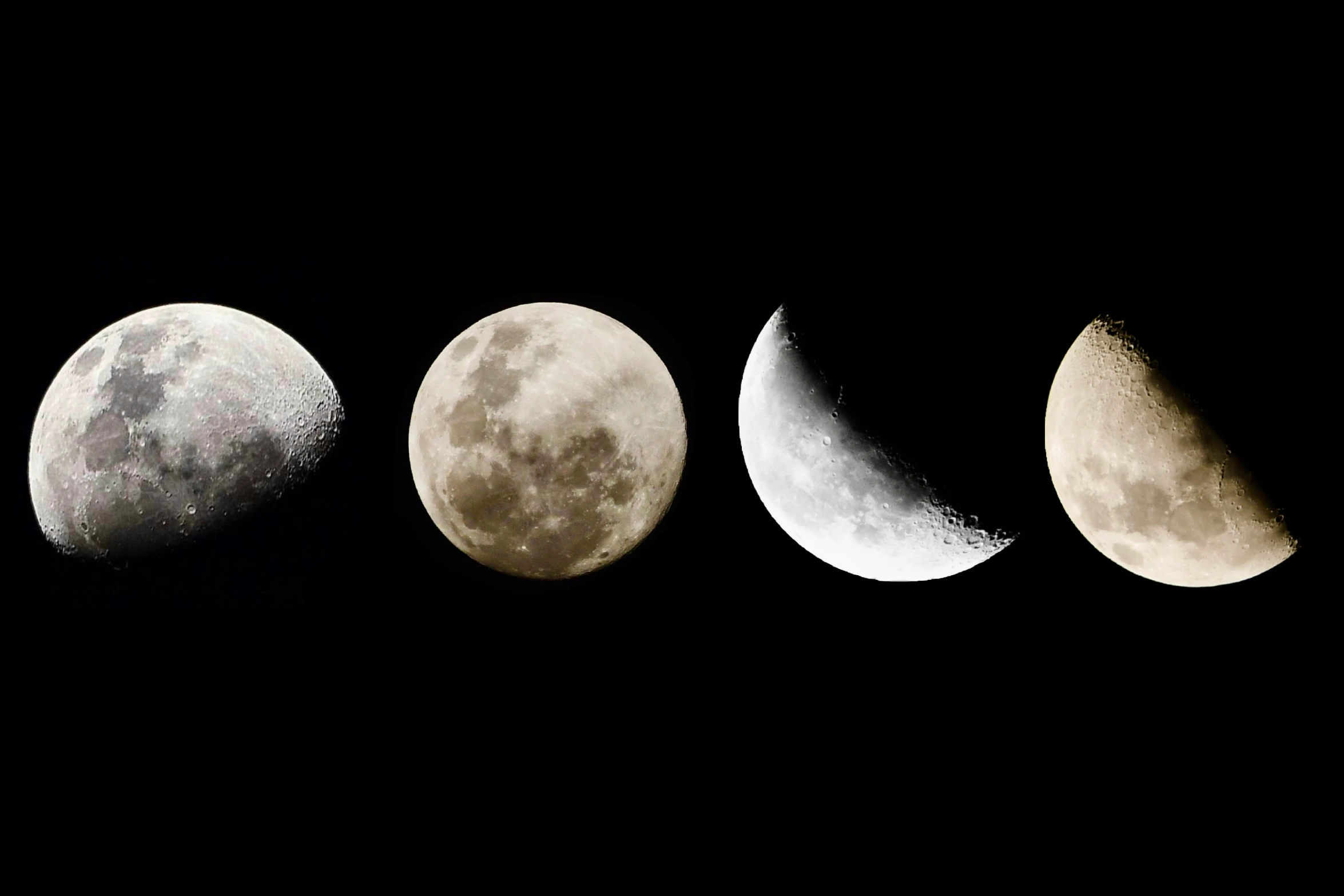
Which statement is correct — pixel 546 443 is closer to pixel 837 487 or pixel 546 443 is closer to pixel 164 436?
pixel 837 487

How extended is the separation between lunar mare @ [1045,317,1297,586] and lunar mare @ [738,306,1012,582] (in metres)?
0.54

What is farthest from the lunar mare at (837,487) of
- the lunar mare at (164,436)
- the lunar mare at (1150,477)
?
the lunar mare at (164,436)

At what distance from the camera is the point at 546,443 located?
185 inches

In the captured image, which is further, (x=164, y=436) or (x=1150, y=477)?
(x=164, y=436)

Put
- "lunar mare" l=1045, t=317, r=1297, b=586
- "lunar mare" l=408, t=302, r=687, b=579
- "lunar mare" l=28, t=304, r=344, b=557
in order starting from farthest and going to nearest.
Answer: "lunar mare" l=408, t=302, r=687, b=579
"lunar mare" l=28, t=304, r=344, b=557
"lunar mare" l=1045, t=317, r=1297, b=586

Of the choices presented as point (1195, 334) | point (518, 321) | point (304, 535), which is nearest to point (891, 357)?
point (1195, 334)

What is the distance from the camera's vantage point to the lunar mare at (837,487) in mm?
4617

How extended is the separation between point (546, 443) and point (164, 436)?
1.97m

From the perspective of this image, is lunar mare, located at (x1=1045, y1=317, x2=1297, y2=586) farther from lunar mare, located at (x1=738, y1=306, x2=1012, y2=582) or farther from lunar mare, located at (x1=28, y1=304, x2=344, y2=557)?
lunar mare, located at (x1=28, y1=304, x2=344, y2=557)

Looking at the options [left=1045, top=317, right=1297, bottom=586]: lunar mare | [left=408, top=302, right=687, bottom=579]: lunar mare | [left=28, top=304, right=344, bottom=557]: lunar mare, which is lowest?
[left=28, top=304, right=344, bottom=557]: lunar mare

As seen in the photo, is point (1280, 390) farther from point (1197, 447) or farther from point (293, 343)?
point (293, 343)

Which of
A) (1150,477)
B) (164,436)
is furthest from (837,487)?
(164,436)

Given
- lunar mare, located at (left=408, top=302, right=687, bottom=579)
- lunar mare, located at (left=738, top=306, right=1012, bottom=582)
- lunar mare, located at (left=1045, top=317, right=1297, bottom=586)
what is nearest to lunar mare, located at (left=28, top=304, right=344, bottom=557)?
lunar mare, located at (left=408, top=302, right=687, bottom=579)

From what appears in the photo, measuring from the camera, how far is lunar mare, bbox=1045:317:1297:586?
4246mm
